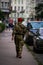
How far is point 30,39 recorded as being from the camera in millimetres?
25906

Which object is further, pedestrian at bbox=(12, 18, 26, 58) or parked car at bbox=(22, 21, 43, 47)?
parked car at bbox=(22, 21, 43, 47)

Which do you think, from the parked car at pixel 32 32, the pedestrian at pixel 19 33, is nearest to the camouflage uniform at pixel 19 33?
the pedestrian at pixel 19 33

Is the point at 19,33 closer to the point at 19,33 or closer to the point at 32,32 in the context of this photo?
the point at 19,33

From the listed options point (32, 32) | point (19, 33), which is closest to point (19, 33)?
point (19, 33)

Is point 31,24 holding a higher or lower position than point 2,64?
lower

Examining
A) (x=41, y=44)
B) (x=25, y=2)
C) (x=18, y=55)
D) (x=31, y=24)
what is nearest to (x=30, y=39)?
(x=31, y=24)

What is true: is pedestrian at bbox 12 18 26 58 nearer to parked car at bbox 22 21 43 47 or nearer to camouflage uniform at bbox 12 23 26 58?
camouflage uniform at bbox 12 23 26 58

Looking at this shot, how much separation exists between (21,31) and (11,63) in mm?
2168

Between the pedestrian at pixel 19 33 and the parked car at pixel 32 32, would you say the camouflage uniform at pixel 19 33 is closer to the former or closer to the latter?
the pedestrian at pixel 19 33

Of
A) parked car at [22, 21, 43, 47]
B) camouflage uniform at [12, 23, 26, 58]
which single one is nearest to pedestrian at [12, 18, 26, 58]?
camouflage uniform at [12, 23, 26, 58]

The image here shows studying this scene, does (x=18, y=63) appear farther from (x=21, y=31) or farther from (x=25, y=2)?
(x=25, y=2)

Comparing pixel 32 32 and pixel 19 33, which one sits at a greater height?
pixel 19 33

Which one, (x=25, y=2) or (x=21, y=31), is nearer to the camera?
(x=21, y=31)

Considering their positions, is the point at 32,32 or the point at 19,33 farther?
the point at 32,32
